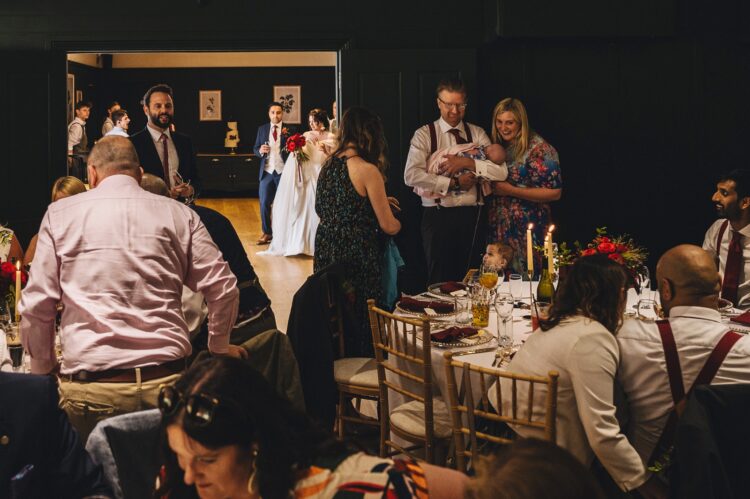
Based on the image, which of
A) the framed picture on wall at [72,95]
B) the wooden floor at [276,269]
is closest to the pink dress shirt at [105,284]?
Result: the wooden floor at [276,269]

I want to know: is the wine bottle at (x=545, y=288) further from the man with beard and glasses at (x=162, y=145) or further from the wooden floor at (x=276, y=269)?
the wooden floor at (x=276, y=269)

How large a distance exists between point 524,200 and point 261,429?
4870mm

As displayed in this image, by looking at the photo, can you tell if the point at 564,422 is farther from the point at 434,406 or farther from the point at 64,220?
the point at 64,220

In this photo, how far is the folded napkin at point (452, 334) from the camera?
12.7 feet

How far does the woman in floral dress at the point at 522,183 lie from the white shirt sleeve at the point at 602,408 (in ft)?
11.1

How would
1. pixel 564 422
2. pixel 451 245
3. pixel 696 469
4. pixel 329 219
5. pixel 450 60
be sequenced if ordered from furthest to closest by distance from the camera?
pixel 450 60 < pixel 451 245 < pixel 329 219 < pixel 564 422 < pixel 696 469

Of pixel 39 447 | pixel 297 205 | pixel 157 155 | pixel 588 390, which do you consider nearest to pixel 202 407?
pixel 39 447

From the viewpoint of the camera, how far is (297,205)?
10.8 meters

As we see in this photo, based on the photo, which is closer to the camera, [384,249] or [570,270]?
[570,270]

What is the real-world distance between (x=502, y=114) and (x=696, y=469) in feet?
13.4

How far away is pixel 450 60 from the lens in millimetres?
7117

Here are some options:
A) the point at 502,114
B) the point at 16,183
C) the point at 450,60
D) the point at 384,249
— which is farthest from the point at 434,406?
the point at 16,183

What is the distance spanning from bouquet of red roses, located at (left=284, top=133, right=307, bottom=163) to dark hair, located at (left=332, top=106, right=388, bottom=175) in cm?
551

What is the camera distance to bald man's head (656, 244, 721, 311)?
9.98 ft
